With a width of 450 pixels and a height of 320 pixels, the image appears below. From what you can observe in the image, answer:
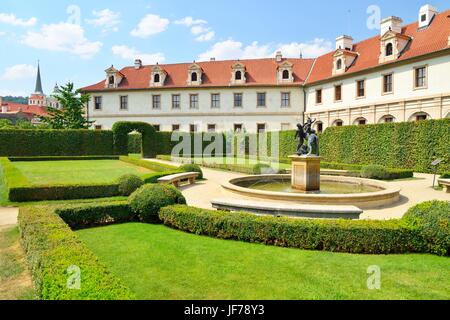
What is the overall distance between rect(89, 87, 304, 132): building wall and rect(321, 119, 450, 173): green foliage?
13.9 meters

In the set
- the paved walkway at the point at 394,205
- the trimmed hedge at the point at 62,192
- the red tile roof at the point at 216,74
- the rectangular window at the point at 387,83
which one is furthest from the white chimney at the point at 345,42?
the trimmed hedge at the point at 62,192

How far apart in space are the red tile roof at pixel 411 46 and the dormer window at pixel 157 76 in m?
18.7

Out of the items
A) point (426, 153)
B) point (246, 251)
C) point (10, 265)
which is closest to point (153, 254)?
point (246, 251)

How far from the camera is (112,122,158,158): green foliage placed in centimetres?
3469

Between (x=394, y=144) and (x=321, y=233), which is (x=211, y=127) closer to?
(x=394, y=144)

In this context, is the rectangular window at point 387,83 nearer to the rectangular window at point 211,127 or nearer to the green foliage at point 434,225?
the rectangular window at point 211,127

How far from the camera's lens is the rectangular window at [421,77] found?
25.9 m

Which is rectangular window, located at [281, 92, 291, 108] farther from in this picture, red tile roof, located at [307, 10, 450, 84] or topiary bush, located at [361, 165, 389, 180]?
topiary bush, located at [361, 165, 389, 180]

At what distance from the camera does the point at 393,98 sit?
1121 inches

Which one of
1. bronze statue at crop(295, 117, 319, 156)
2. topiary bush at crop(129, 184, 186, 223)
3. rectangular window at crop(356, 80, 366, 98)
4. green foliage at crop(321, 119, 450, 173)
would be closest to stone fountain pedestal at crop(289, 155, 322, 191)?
bronze statue at crop(295, 117, 319, 156)

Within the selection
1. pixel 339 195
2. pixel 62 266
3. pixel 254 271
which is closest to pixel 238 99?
pixel 339 195

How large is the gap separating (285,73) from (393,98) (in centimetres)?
1570
